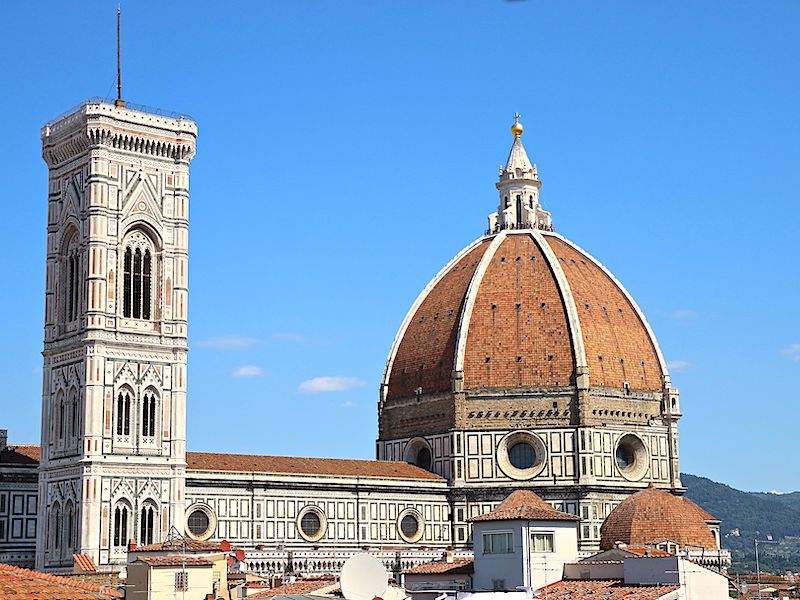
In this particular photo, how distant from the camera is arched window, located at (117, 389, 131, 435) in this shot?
74750mm

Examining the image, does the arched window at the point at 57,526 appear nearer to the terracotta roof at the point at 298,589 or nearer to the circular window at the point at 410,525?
the circular window at the point at 410,525

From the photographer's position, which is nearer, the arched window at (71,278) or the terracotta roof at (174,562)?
the terracotta roof at (174,562)

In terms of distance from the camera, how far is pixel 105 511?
73.2 meters

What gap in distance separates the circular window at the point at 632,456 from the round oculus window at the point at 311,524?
19672 millimetres

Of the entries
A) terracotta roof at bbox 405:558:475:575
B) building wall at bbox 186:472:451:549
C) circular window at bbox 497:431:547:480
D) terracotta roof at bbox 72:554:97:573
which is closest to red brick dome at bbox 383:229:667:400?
circular window at bbox 497:431:547:480

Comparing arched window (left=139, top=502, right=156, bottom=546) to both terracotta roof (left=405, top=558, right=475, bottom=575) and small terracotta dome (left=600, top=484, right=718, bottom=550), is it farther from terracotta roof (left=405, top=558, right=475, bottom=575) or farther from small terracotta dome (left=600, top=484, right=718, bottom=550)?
small terracotta dome (left=600, top=484, right=718, bottom=550)

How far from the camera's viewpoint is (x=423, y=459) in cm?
9581

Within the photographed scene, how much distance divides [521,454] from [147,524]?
2580 centimetres

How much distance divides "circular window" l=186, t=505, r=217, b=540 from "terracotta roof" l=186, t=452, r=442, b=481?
6.77 ft

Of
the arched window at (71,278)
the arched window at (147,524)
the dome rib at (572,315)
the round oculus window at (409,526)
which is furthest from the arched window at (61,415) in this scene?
the dome rib at (572,315)

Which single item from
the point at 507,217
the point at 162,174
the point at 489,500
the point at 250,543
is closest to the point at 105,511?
the point at 250,543

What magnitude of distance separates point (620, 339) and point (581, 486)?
10619 mm

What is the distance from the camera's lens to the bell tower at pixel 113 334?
2906 inches

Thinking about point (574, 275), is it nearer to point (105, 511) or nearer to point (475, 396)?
point (475, 396)
